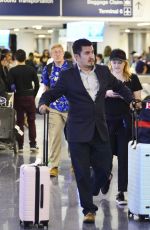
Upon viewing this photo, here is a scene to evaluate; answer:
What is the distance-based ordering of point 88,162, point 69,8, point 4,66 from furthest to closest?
point 69,8
point 4,66
point 88,162

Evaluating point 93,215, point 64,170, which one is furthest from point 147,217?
point 64,170

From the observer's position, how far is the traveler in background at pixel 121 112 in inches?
301

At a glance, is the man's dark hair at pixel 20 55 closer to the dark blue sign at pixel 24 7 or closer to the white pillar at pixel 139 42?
the dark blue sign at pixel 24 7

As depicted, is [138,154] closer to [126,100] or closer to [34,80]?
[126,100]

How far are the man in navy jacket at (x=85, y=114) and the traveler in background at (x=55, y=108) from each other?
2.51m

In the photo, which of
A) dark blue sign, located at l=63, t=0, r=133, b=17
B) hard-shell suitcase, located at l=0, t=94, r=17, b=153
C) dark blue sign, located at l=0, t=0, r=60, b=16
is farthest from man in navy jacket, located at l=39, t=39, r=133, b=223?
dark blue sign, located at l=63, t=0, r=133, b=17

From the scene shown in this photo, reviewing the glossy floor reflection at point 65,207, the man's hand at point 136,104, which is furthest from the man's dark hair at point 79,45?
the glossy floor reflection at point 65,207

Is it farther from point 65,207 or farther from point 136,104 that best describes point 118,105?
point 65,207

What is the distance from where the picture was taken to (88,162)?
6.81 meters

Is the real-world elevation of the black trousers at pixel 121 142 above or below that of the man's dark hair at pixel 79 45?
below

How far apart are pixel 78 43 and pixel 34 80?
5.40 metres

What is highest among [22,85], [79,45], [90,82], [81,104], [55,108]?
[79,45]

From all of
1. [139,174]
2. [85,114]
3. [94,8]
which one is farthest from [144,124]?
[94,8]

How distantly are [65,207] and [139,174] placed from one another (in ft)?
3.79
